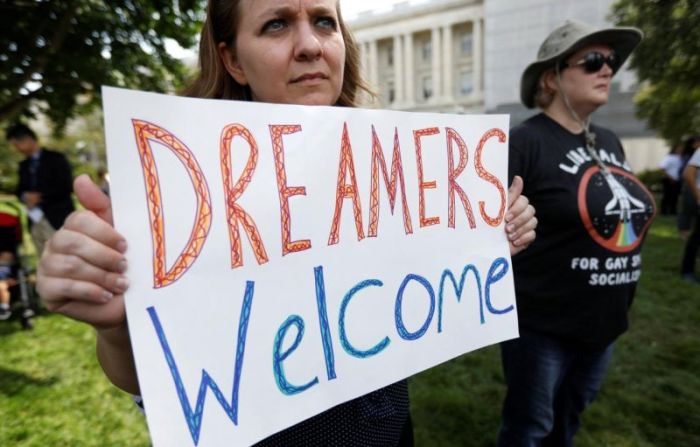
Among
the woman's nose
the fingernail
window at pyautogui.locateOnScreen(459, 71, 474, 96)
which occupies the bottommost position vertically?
the fingernail

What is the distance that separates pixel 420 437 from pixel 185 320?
212 centimetres

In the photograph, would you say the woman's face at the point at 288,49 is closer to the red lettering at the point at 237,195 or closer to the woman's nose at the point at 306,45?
the woman's nose at the point at 306,45

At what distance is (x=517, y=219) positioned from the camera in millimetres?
1197

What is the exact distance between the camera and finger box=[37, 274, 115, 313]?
1.97 ft

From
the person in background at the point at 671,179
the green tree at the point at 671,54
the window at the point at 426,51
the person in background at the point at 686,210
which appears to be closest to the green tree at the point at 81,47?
the person in background at the point at 686,210

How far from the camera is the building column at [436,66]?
39125mm

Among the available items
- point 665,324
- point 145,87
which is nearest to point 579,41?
point 665,324

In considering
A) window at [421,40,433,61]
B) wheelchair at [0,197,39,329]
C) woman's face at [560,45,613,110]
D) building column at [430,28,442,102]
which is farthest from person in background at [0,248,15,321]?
window at [421,40,433,61]

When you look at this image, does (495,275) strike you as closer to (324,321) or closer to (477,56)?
(324,321)

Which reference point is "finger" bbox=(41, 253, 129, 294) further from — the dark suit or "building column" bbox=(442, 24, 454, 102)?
"building column" bbox=(442, 24, 454, 102)

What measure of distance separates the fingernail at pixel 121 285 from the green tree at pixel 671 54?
53.7 ft

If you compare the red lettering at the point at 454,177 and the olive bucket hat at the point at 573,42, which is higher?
the olive bucket hat at the point at 573,42

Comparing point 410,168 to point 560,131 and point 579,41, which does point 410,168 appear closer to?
point 560,131

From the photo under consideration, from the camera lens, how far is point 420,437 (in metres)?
2.42
